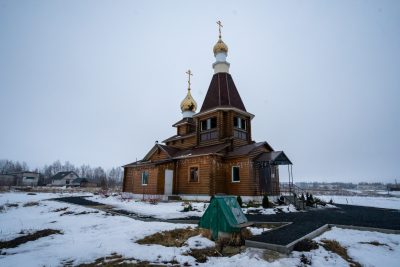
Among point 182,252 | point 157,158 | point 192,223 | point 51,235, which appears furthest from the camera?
point 157,158

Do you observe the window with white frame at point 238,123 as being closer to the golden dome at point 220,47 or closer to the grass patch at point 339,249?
the golden dome at point 220,47

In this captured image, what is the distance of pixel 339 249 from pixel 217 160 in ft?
46.7

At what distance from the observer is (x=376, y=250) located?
6.24 m

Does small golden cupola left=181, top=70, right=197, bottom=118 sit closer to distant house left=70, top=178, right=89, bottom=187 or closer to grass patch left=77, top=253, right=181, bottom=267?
grass patch left=77, top=253, right=181, bottom=267

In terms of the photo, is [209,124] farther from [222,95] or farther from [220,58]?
[220,58]

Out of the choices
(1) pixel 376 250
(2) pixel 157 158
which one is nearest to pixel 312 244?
(1) pixel 376 250

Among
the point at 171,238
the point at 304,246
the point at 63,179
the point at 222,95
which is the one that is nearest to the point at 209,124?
the point at 222,95

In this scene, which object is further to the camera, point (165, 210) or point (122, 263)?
point (165, 210)

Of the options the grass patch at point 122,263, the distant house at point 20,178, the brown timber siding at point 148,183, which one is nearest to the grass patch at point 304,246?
the grass patch at point 122,263

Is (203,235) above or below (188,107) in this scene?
below

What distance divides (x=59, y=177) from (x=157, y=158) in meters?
74.4

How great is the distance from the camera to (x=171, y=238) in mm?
7195

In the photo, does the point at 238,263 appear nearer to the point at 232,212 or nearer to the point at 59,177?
the point at 232,212

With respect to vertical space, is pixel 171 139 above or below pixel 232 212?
above
